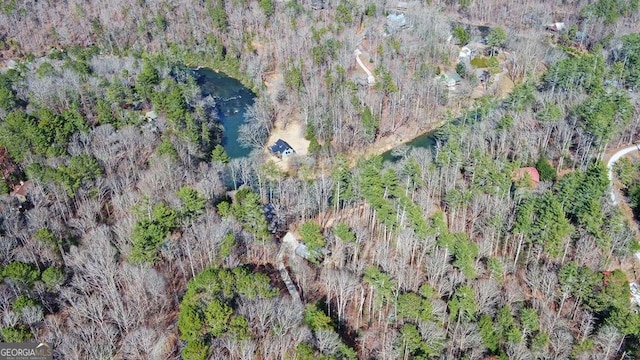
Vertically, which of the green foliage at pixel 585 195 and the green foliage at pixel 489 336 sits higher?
the green foliage at pixel 585 195

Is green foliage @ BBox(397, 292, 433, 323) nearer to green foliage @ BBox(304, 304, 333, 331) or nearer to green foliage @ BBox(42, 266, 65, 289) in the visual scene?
green foliage @ BBox(304, 304, 333, 331)

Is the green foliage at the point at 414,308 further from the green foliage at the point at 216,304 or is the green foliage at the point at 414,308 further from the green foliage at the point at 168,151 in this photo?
the green foliage at the point at 168,151

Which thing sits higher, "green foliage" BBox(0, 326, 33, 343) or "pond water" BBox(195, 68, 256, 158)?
"green foliage" BBox(0, 326, 33, 343)

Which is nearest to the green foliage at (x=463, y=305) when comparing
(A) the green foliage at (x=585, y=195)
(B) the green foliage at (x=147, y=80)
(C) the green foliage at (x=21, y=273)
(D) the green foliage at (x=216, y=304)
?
(D) the green foliage at (x=216, y=304)

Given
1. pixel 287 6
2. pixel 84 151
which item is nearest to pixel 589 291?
pixel 84 151

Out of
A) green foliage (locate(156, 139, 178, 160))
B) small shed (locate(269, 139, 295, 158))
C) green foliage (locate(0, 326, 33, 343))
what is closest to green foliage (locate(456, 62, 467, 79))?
small shed (locate(269, 139, 295, 158))

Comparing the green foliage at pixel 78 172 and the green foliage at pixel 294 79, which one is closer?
the green foliage at pixel 78 172
